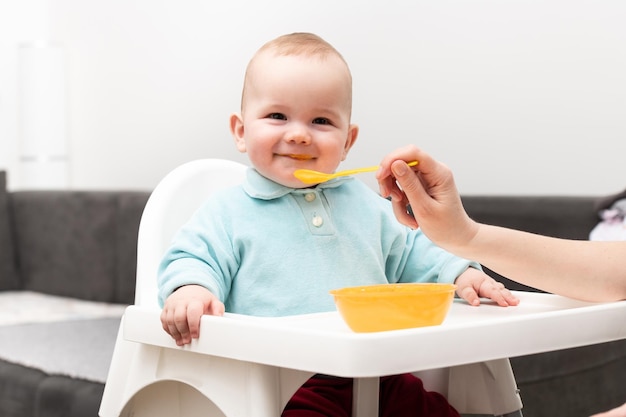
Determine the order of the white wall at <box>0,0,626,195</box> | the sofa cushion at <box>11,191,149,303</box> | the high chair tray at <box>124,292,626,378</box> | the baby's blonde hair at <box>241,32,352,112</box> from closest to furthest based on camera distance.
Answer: the high chair tray at <box>124,292,626,378</box>
the baby's blonde hair at <box>241,32,352,112</box>
the white wall at <box>0,0,626,195</box>
the sofa cushion at <box>11,191,149,303</box>

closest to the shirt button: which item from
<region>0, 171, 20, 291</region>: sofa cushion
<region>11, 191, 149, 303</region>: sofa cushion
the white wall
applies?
the white wall

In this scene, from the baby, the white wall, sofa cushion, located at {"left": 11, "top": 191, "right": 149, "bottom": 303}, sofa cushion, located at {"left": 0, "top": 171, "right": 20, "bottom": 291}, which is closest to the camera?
the baby

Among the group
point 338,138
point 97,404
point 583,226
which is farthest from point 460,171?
point 338,138

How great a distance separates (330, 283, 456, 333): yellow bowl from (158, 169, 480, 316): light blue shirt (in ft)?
0.73

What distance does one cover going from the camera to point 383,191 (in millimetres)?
990

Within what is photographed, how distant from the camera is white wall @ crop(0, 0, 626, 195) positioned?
2273 mm

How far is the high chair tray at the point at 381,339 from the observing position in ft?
2.50

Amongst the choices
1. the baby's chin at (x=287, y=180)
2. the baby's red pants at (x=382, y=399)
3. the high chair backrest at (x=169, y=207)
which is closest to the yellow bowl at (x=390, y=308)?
the baby's red pants at (x=382, y=399)

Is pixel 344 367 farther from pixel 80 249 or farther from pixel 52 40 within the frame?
pixel 52 40

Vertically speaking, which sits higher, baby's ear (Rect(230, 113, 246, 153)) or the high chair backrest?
baby's ear (Rect(230, 113, 246, 153))

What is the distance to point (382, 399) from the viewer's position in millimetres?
1136

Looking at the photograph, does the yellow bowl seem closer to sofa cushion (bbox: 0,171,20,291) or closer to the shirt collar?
the shirt collar

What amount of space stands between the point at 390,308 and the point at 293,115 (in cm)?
39

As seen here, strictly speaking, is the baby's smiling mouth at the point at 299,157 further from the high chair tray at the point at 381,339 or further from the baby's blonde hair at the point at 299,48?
the high chair tray at the point at 381,339
